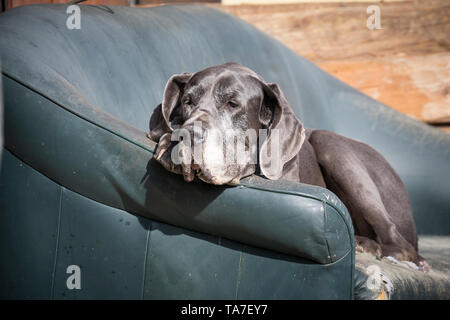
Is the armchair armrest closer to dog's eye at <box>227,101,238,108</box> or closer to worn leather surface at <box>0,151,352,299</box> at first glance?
worn leather surface at <box>0,151,352,299</box>

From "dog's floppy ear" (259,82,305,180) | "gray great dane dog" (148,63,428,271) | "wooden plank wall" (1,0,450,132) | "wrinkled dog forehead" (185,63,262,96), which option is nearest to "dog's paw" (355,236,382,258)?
"gray great dane dog" (148,63,428,271)

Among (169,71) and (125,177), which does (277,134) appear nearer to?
(125,177)

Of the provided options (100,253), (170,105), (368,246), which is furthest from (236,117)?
(368,246)

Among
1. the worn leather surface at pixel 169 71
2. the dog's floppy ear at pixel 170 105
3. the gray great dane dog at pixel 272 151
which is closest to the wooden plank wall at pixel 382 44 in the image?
the worn leather surface at pixel 169 71

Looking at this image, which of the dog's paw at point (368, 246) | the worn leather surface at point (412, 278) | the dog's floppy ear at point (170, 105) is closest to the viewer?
the worn leather surface at point (412, 278)

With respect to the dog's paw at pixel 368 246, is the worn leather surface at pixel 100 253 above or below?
above

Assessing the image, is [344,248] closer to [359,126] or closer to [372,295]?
[372,295]

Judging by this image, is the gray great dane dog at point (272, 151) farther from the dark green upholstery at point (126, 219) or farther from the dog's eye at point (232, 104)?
the dark green upholstery at point (126, 219)

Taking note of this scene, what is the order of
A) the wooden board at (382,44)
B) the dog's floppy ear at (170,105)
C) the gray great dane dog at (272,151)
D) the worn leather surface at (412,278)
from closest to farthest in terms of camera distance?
the gray great dane dog at (272,151)
the worn leather surface at (412,278)
the dog's floppy ear at (170,105)
the wooden board at (382,44)

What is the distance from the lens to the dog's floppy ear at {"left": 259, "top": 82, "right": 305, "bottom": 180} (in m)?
2.33

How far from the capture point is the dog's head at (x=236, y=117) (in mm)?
2160

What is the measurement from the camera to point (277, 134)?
7.97 ft
